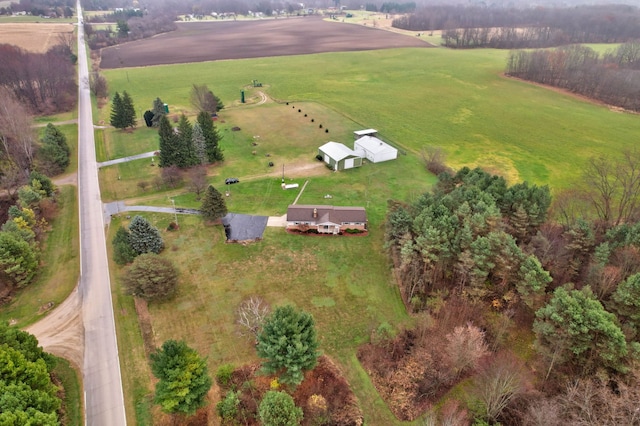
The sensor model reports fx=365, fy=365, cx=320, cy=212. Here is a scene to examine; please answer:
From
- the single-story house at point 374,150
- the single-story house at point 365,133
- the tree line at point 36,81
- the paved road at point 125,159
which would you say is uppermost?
the tree line at point 36,81

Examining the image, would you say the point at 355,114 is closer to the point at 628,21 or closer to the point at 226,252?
the point at 226,252

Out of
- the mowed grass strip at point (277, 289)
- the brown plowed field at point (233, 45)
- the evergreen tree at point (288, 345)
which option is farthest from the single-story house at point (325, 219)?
the brown plowed field at point (233, 45)

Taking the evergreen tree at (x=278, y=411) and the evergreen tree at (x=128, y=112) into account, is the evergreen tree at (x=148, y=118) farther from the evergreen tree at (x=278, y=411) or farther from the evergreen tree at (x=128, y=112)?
the evergreen tree at (x=278, y=411)

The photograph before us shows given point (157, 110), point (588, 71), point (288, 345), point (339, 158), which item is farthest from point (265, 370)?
point (588, 71)

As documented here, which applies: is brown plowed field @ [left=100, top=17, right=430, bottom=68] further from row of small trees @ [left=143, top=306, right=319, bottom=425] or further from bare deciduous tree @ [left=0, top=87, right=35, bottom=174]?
row of small trees @ [left=143, top=306, right=319, bottom=425]

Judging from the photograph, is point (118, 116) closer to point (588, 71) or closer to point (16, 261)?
point (16, 261)

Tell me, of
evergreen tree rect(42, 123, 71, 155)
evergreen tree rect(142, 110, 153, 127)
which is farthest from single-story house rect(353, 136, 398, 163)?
evergreen tree rect(42, 123, 71, 155)

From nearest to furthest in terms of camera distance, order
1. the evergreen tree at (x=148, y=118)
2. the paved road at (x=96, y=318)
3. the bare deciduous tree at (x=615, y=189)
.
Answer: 1. the paved road at (x=96, y=318)
2. the bare deciduous tree at (x=615, y=189)
3. the evergreen tree at (x=148, y=118)
